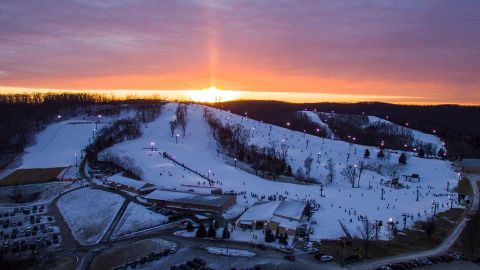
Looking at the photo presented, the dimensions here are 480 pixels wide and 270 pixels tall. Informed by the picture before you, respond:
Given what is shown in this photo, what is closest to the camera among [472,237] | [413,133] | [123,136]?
[472,237]

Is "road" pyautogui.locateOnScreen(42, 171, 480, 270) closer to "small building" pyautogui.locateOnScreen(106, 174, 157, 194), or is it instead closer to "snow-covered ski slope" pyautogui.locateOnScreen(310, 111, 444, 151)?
"small building" pyautogui.locateOnScreen(106, 174, 157, 194)

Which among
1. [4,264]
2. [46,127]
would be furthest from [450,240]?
[46,127]

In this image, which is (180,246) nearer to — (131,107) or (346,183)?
Result: (346,183)

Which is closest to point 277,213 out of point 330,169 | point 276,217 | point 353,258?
point 276,217

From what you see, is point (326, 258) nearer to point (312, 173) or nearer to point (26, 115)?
point (312, 173)

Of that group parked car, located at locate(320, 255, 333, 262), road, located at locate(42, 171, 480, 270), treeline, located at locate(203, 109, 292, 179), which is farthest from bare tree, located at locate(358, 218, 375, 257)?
treeline, located at locate(203, 109, 292, 179)

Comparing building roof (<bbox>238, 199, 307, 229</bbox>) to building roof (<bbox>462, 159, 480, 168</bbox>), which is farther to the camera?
building roof (<bbox>462, 159, 480, 168</bbox>)
